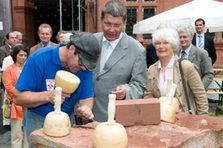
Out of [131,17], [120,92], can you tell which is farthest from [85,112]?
[131,17]

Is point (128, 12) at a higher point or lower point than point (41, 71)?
higher

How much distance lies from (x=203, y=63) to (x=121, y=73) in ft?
4.93

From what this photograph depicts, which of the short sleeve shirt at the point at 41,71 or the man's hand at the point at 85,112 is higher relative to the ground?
the short sleeve shirt at the point at 41,71

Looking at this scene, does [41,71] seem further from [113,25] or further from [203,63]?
[203,63]

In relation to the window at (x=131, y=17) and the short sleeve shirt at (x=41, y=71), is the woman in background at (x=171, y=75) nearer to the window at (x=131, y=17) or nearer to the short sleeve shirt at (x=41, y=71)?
the short sleeve shirt at (x=41, y=71)

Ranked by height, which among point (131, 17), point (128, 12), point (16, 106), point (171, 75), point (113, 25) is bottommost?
point (16, 106)

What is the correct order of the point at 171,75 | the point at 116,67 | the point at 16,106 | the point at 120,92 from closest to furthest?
the point at 120,92 < the point at 116,67 < the point at 171,75 < the point at 16,106

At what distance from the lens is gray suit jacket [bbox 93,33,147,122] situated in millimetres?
2758

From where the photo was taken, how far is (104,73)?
9.12 ft

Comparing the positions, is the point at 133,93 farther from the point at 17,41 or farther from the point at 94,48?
the point at 17,41

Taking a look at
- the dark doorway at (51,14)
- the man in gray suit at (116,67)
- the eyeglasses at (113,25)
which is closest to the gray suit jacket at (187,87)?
the man in gray suit at (116,67)

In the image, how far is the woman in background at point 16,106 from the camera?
14.2 ft

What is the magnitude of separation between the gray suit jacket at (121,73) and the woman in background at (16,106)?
1.73m

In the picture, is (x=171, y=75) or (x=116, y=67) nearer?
(x=116, y=67)
